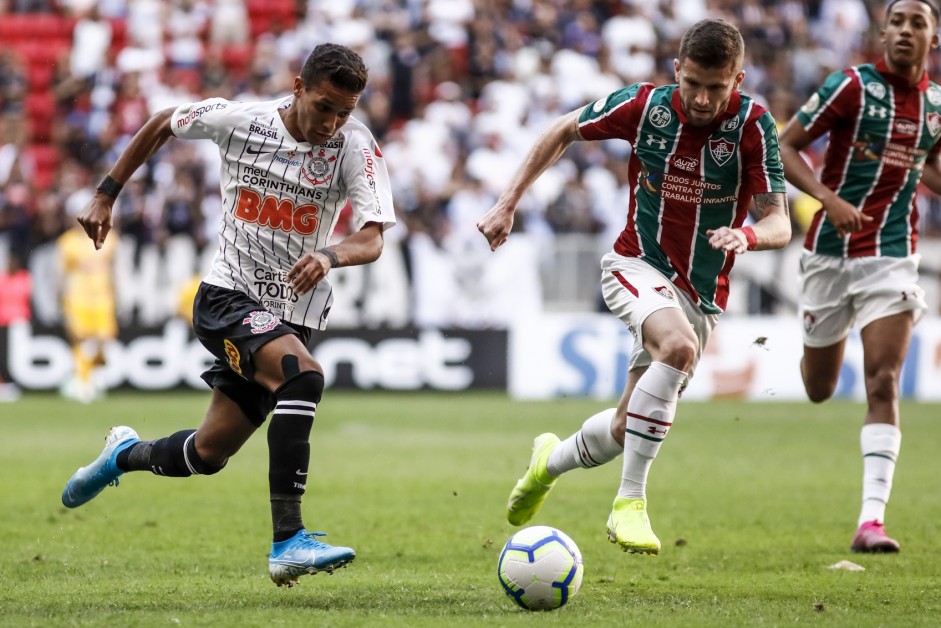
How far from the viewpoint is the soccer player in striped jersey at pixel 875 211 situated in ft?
24.3

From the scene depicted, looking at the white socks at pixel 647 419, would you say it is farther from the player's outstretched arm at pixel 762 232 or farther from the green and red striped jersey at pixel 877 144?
the green and red striped jersey at pixel 877 144

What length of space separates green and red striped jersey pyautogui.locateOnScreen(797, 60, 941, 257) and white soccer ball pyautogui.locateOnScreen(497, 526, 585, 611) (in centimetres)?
316

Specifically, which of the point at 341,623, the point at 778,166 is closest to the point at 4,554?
the point at 341,623

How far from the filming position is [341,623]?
4.91 meters

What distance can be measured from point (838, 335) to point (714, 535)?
4.35ft

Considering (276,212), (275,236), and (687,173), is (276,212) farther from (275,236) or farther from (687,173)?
(687,173)

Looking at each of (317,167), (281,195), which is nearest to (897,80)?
(317,167)

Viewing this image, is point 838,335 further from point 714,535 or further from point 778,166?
point 778,166

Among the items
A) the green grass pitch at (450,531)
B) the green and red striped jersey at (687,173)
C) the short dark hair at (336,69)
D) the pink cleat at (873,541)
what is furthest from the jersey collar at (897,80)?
the short dark hair at (336,69)

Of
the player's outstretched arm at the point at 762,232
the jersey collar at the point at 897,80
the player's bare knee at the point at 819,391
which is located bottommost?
the player's bare knee at the point at 819,391

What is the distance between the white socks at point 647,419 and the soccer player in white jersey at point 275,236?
1302 mm

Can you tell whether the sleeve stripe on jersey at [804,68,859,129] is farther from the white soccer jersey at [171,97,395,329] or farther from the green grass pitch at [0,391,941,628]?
the white soccer jersey at [171,97,395,329]

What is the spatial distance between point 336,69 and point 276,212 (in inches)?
28.7

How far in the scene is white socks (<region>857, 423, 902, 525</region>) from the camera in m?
7.27
